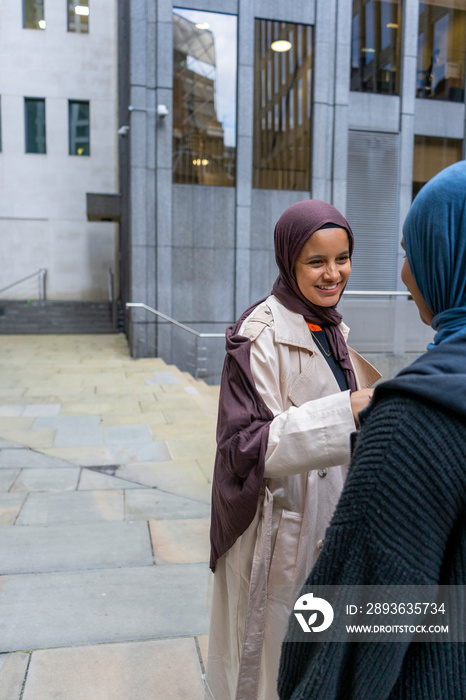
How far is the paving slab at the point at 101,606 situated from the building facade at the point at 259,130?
9.23 m

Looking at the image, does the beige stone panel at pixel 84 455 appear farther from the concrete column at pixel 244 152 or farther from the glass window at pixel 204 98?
the glass window at pixel 204 98

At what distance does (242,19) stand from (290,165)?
3.18m

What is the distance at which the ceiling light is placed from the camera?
535 inches

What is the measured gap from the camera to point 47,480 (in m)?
5.37

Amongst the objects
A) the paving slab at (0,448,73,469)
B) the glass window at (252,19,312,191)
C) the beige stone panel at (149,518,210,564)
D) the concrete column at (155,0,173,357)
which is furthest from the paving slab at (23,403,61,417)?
the glass window at (252,19,312,191)

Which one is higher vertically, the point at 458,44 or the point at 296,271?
the point at 458,44

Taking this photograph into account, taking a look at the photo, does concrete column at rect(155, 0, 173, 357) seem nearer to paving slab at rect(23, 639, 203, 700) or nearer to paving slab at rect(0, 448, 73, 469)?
paving slab at rect(0, 448, 73, 469)

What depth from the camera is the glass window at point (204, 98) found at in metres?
13.1

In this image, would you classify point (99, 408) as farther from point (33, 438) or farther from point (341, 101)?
point (341, 101)

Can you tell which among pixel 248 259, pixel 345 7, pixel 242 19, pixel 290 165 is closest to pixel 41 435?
pixel 248 259

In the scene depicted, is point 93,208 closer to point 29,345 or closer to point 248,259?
point 29,345

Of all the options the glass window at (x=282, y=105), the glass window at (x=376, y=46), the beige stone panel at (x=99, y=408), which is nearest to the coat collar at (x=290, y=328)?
the beige stone panel at (x=99, y=408)

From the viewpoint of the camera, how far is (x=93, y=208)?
654 inches

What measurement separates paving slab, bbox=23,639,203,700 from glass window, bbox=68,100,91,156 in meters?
21.5
